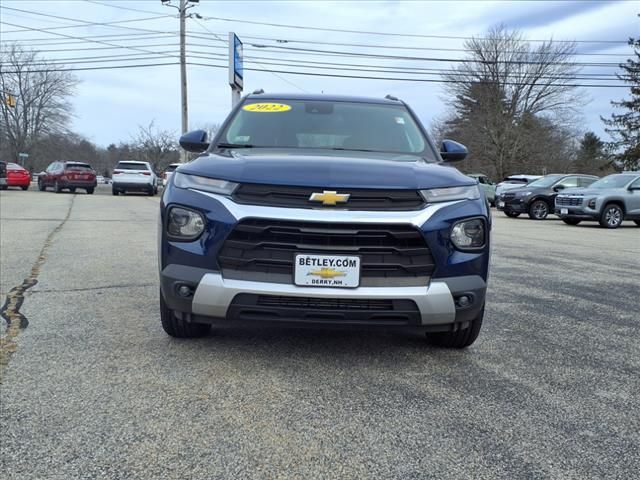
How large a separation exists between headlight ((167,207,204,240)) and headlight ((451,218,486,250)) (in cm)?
138

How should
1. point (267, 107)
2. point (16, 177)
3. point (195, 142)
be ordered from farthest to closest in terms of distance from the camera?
point (16, 177) < point (267, 107) < point (195, 142)

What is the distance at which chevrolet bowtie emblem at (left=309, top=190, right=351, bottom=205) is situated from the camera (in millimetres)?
2898

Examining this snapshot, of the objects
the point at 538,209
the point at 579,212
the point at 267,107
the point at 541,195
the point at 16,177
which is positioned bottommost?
the point at 538,209

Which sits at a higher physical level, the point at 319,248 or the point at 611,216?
the point at 319,248

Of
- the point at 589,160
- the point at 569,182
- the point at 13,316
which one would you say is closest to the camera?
the point at 13,316

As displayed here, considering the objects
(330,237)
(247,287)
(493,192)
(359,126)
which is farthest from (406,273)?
(493,192)

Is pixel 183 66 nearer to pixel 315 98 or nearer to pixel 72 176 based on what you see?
pixel 72 176

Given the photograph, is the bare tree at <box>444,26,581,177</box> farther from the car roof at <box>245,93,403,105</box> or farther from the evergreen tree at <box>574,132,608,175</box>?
the car roof at <box>245,93,403,105</box>

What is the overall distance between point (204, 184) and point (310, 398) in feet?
4.21

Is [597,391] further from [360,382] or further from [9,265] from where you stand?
[9,265]

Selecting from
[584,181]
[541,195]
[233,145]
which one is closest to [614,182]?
[541,195]

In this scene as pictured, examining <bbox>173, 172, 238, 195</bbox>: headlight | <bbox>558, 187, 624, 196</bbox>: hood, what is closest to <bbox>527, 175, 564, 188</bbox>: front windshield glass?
<bbox>558, 187, 624, 196</bbox>: hood

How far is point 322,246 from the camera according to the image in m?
2.89

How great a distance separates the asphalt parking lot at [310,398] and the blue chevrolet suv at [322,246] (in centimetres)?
35
